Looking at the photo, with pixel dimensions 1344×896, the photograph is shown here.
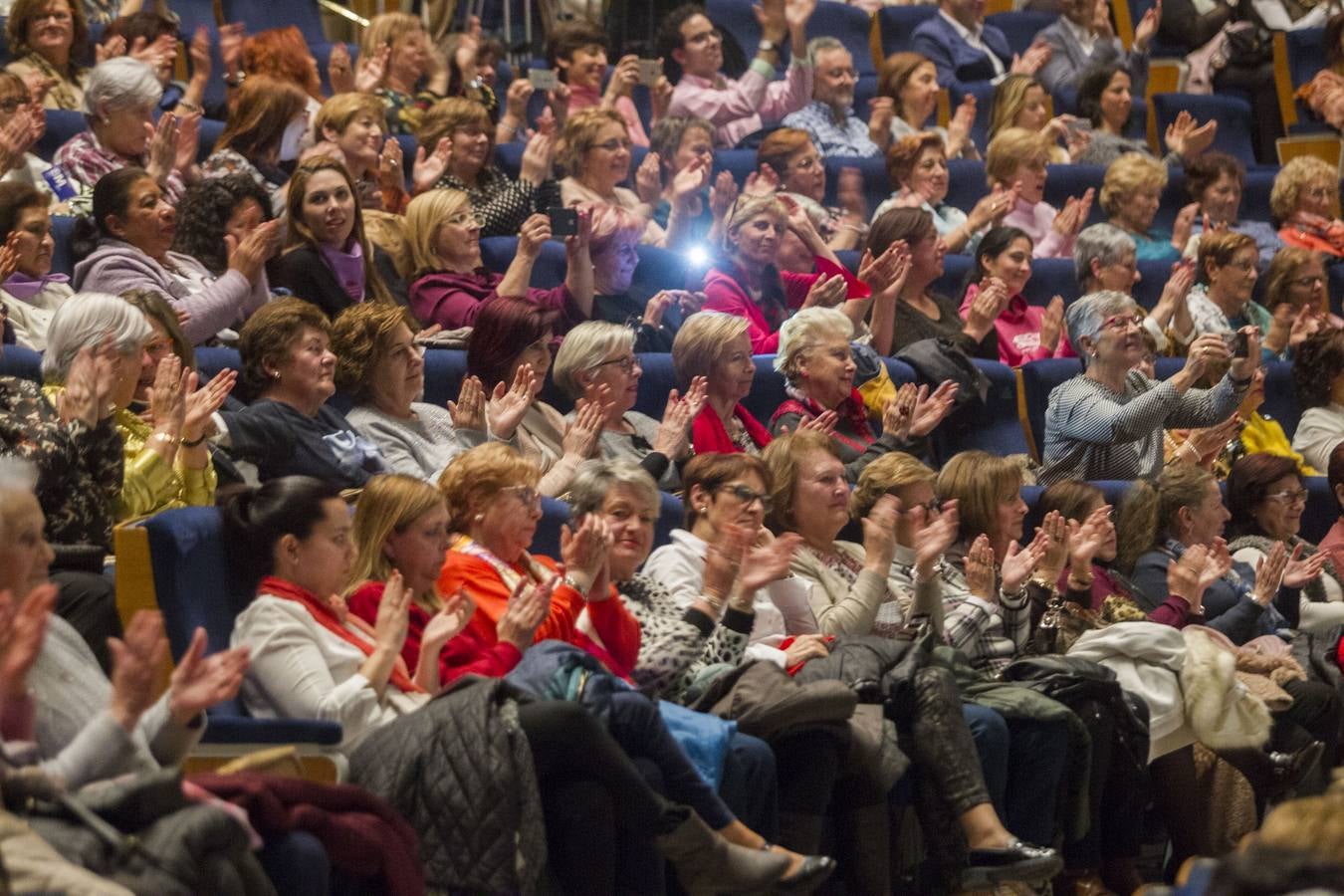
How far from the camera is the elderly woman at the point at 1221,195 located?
634 cm

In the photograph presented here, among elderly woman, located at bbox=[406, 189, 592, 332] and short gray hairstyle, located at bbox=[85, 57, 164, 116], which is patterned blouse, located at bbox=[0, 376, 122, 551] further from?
short gray hairstyle, located at bbox=[85, 57, 164, 116]

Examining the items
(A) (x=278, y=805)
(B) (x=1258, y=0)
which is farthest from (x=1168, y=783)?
(B) (x=1258, y=0)

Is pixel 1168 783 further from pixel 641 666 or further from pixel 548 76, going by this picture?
pixel 548 76

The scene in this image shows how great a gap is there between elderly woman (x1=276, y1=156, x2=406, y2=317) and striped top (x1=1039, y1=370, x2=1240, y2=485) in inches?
56.6

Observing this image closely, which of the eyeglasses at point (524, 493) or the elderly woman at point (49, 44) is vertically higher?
the elderly woman at point (49, 44)

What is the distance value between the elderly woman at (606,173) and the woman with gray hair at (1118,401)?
0.95m

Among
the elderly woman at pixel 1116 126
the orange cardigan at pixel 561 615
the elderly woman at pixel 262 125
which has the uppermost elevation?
the elderly woman at pixel 262 125

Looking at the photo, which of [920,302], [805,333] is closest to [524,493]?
[805,333]

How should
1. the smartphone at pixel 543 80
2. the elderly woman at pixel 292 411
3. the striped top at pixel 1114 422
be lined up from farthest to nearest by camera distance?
the smartphone at pixel 543 80 < the striped top at pixel 1114 422 < the elderly woman at pixel 292 411

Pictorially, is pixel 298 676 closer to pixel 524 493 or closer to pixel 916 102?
pixel 524 493

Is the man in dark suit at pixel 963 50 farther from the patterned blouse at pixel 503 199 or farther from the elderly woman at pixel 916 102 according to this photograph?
the patterned blouse at pixel 503 199

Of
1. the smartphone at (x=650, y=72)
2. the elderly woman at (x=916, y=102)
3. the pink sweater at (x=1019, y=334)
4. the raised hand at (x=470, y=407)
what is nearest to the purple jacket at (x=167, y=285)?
the raised hand at (x=470, y=407)

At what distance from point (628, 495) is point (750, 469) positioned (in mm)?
315

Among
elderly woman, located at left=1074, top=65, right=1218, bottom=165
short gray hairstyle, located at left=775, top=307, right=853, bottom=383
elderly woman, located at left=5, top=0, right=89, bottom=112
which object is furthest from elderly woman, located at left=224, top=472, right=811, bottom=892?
elderly woman, located at left=1074, top=65, right=1218, bottom=165
